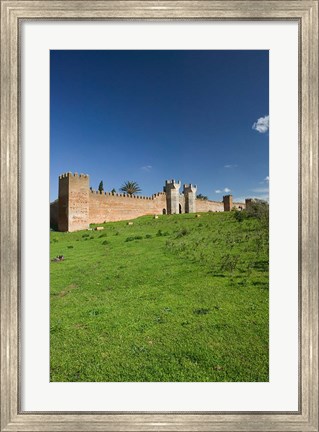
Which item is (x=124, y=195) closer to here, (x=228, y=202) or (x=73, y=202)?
(x=73, y=202)

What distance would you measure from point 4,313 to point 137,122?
245 cm

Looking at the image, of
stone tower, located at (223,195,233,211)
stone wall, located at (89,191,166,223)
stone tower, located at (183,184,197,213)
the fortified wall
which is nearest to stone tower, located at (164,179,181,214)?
the fortified wall

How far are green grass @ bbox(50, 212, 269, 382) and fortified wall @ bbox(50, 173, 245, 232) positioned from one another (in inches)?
163

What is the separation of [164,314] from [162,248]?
7.99ft

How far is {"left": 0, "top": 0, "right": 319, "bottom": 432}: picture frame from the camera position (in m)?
1.00

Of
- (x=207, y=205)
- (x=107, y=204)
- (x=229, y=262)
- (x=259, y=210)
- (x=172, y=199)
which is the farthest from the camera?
(x=207, y=205)

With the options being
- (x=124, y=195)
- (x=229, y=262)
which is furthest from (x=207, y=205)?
(x=229, y=262)

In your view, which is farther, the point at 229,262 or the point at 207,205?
the point at 207,205

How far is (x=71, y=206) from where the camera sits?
8047 mm

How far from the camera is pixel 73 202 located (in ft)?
26.8

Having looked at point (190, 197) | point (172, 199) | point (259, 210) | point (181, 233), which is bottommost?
point (181, 233)

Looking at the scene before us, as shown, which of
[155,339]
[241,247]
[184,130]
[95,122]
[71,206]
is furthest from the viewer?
[71,206]

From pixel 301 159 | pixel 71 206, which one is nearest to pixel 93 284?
pixel 301 159

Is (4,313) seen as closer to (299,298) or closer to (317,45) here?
(299,298)
